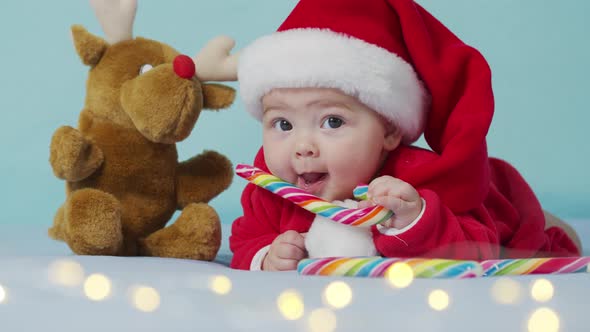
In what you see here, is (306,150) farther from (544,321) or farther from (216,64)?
(544,321)

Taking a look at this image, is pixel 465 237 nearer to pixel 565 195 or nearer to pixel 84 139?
pixel 84 139

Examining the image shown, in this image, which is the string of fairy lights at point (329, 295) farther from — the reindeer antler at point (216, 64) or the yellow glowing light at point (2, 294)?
the reindeer antler at point (216, 64)

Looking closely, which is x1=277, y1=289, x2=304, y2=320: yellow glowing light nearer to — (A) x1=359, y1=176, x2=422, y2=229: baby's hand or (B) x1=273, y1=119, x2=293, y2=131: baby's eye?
(A) x1=359, y1=176, x2=422, y2=229: baby's hand

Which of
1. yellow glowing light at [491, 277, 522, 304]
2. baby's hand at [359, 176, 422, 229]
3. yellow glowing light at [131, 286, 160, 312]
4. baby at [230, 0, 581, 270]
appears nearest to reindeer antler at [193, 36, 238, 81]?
baby at [230, 0, 581, 270]

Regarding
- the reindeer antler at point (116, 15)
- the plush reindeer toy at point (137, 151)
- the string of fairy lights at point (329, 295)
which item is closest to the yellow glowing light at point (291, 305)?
the string of fairy lights at point (329, 295)

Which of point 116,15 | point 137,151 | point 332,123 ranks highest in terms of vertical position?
point 116,15

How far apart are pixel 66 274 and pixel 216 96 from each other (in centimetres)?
62

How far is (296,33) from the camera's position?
1366mm

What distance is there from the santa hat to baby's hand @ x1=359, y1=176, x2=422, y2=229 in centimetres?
11

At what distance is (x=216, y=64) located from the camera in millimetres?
1574

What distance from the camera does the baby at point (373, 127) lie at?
49.5 inches

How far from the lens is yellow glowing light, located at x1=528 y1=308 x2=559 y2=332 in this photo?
0.88 metres

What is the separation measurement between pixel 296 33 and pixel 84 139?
0.43 m

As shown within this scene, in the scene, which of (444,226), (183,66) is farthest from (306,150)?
(183,66)
